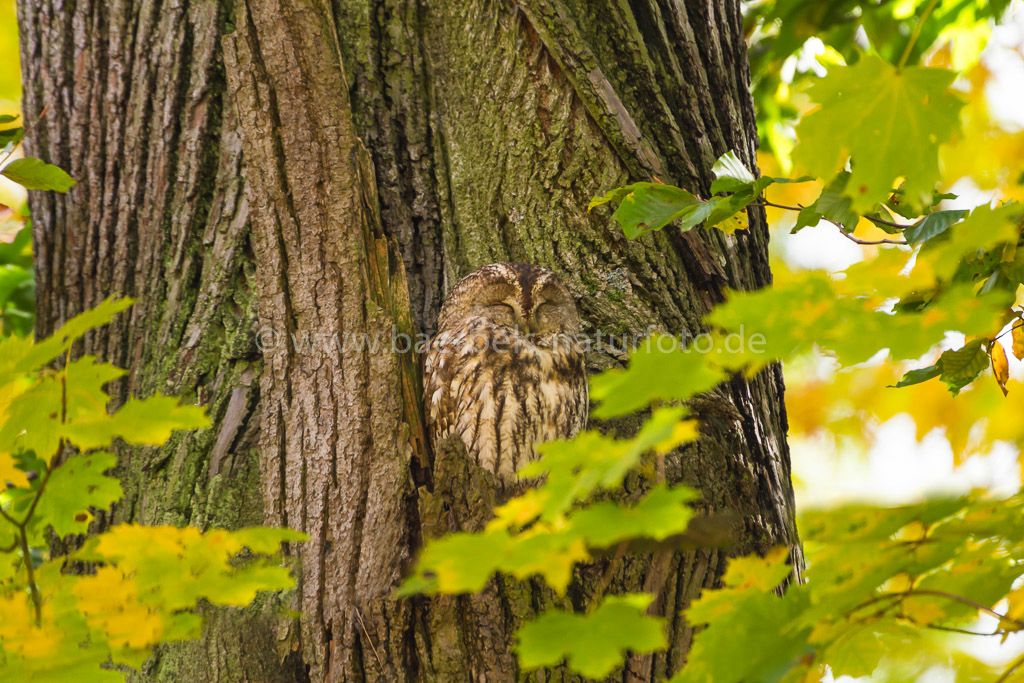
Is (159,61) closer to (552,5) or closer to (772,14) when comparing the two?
(552,5)

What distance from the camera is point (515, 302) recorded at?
2523mm

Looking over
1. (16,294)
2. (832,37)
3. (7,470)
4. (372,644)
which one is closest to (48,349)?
(7,470)

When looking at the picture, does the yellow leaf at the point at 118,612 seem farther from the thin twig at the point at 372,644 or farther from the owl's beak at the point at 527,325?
the owl's beak at the point at 527,325

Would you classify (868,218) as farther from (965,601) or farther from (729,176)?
(965,601)

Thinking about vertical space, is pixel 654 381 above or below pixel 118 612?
above

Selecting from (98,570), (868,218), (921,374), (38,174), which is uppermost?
(38,174)

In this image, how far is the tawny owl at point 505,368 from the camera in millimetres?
2408

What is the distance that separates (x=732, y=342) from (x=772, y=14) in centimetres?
258

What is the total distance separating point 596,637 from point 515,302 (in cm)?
151

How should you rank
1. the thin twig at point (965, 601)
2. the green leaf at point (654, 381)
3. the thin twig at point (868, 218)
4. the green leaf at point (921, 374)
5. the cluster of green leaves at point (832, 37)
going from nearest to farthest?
the green leaf at point (654, 381), the thin twig at point (965, 601), the thin twig at point (868, 218), the green leaf at point (921, 374), the cluster of green leaves at point (832, 37)

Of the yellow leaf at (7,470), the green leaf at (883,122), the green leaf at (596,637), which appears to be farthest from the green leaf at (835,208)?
the yellow leaf at (7,470)

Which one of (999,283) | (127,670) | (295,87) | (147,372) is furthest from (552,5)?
(127,670)

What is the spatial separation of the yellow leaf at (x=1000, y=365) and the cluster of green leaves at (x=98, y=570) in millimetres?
1538

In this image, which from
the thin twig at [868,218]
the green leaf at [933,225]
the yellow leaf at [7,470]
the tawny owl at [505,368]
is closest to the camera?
the yellow leaf at [7,470]
